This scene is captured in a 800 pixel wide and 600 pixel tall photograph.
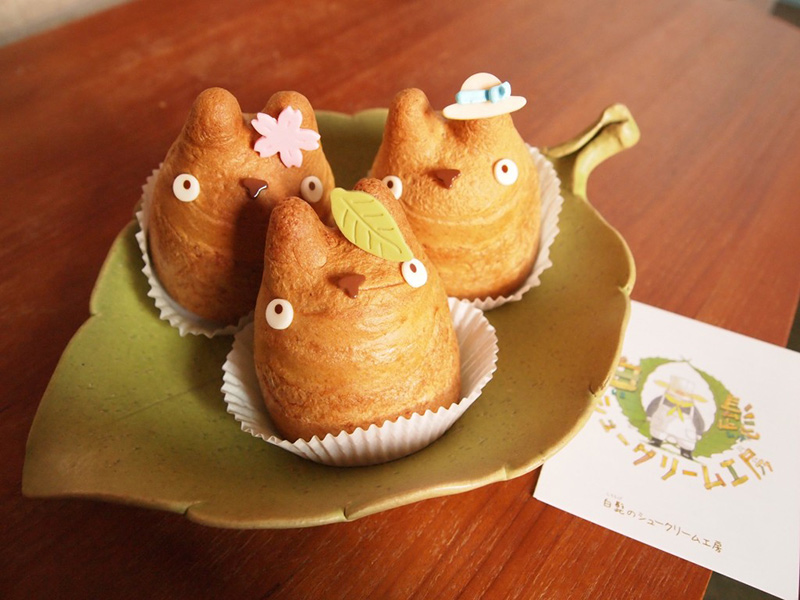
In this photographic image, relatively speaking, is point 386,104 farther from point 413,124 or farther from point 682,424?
point 682,424

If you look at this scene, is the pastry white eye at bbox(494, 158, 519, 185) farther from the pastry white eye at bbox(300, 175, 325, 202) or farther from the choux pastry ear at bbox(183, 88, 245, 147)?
the choux pastry ear at bbox(183, 88, 245, 147)

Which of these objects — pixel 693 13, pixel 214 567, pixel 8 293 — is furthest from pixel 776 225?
pixel 8 293

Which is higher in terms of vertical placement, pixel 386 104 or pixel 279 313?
pixel 279 313

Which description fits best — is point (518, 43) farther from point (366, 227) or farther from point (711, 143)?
point (366, 227)

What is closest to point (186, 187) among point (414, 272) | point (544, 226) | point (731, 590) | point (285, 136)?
point (285, 136)

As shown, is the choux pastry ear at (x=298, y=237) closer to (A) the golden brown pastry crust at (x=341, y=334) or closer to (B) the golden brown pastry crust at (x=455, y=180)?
(A) the golden brown pastry crust at (x=341, y=334)

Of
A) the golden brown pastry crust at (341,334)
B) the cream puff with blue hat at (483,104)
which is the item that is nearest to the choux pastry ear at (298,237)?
the golden brown pastry crust at (341,334)
